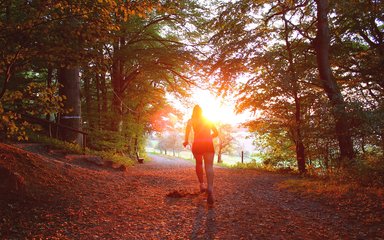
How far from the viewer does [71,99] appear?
10.7 m

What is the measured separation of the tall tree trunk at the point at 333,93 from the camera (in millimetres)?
Result: 6832

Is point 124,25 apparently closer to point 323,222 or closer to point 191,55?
point 191,55

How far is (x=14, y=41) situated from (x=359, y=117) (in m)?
7.31

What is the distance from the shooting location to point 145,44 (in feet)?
48.4

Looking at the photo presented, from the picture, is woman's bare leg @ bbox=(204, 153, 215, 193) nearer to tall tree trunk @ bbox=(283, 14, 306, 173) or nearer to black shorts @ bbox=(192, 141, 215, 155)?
black shorts @ bbox=(192, 141, 215, 155)

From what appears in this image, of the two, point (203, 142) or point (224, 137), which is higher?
point (203, 142)

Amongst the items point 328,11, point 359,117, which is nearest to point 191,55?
point 328,11

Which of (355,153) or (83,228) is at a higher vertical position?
(355,153)

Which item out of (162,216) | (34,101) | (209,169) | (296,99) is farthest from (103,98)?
(162,216)

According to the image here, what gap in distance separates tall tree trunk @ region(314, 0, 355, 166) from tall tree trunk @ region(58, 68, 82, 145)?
31.6 feet

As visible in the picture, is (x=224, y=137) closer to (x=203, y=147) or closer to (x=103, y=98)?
(x=103, y=98)

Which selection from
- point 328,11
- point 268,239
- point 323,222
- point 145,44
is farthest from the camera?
point 145,44

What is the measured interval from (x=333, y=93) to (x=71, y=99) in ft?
32.8

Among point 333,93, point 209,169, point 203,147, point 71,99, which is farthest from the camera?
point 71,99
